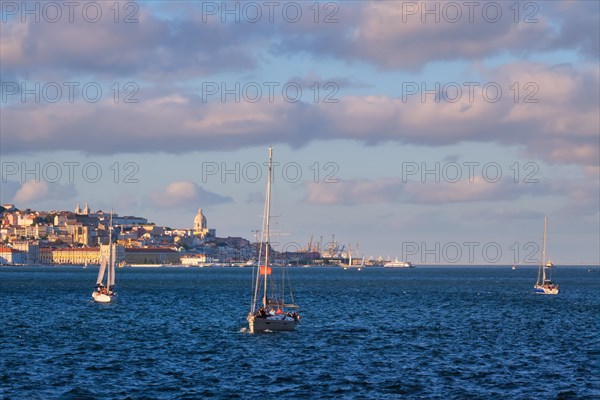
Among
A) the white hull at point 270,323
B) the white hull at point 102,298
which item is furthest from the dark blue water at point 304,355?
the white hull at point 102,298

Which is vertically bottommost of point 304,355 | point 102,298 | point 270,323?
point 304,355

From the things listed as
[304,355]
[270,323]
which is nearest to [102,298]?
[270,323]

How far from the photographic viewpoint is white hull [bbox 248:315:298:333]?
251ft

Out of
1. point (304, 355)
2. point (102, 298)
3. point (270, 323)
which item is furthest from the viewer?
point (102, 298)

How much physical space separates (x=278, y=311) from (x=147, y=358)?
Result: 18084 mm

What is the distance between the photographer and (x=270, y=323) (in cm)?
7650

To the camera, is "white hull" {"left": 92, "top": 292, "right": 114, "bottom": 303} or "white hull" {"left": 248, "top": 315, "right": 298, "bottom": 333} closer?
"white hull" {"left": 248, "top": 315, "right": 298, "bottom": 333}

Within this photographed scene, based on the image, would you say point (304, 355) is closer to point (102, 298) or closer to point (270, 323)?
point (270, 323)

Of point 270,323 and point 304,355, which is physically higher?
point 270,323

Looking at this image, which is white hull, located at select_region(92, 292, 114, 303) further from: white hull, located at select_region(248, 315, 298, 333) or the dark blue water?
white hull, located at select_region(248, 315, 298, 333)

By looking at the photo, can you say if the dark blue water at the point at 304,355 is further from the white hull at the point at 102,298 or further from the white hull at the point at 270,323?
the white hull at the point at 102,298

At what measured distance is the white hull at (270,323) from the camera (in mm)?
76438

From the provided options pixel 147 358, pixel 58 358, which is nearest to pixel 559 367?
pixel 147 358

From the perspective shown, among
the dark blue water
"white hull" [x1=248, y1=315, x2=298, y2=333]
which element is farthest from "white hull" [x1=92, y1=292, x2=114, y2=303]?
"white hull" [x1=248, y1=315, x2=298, y2=333]
